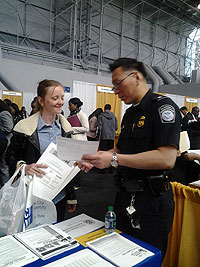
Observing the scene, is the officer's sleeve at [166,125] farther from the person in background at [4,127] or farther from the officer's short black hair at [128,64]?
the person in background at [4,127]

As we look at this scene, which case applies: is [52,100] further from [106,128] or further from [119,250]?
[106,128]

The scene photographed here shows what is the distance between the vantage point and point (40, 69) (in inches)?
331

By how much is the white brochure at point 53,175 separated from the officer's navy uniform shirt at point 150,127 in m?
0.29

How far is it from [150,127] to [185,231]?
1.08 metres

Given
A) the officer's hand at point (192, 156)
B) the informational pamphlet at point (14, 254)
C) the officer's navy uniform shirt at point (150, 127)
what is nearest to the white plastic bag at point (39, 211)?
the informational pamphlet at point (14, 254)

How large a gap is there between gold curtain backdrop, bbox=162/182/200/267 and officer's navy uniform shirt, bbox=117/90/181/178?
31.0 inches

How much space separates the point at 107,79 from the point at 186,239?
30.2 feet

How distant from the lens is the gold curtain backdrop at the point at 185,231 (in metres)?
1.71

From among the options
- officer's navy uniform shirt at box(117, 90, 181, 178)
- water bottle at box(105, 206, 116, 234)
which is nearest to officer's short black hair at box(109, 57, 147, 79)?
officer's navy uniform shirt at box(117, 90, 181, 178)

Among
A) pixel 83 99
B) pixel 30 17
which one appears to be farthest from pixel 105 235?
pixel 30 17

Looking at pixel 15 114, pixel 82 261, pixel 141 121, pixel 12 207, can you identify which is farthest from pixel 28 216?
pixel 15 114

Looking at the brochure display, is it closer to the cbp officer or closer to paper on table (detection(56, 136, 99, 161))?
the cbp officer

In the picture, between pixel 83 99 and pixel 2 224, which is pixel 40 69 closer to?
pixel 83 99

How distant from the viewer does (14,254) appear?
2.85ft
